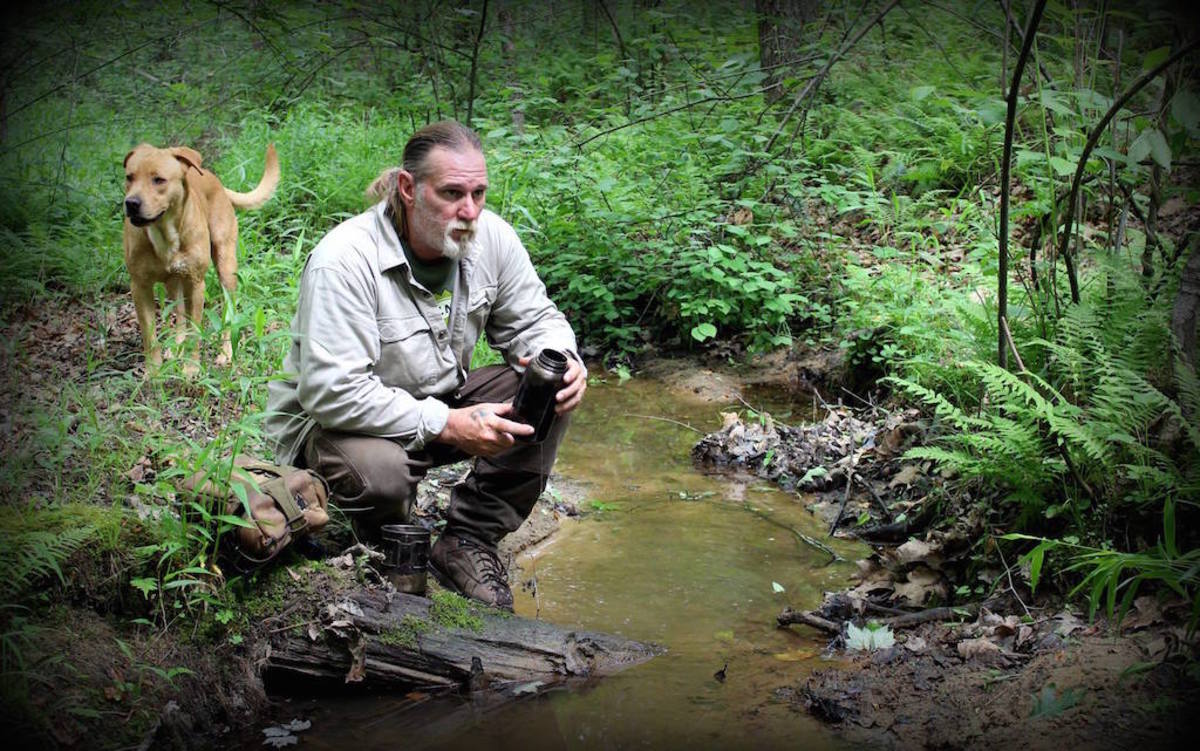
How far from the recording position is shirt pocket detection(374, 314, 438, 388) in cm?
344

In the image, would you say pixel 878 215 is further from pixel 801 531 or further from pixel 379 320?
pixel 379 320

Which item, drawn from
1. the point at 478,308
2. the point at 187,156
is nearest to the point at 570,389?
the point at 478,308

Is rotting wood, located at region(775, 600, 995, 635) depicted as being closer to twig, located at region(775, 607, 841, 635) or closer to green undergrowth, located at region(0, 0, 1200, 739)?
twig, located at region(775, 607, 841, 635)

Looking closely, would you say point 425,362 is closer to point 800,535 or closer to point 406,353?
point 406,353

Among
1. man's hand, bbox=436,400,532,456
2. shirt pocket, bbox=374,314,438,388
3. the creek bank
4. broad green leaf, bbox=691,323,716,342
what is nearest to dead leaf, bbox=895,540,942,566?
the creek bank

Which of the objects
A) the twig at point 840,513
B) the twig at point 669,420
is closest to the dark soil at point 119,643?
the twig at point 840,513

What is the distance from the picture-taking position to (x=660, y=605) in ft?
12.1

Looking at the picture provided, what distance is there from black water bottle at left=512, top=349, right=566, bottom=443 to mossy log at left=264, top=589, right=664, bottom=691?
715mm

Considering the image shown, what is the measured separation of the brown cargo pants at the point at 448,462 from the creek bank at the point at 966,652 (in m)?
1.18

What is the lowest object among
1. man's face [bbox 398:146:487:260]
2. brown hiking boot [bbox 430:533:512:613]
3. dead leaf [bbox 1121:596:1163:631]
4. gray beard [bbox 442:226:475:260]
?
brown hiking boot [bbox 430:533:512:613]

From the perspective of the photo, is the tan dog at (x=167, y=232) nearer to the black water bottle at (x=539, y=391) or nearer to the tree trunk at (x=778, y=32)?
the black water bottle at (x=539, y=391)

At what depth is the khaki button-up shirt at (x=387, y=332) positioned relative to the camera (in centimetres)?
322

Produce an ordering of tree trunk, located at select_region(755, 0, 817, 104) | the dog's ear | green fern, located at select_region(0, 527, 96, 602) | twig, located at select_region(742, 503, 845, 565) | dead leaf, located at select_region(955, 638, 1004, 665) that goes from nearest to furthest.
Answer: green fern, located at select_region(0, 527, 96, 602)
dead leaf, located at select_region(955, 638, 1004, 665)
twig, located at select_region(742, 503, 845, 565)
the dog's ear
tree trunk, located at select_region(755, 0, 817, 104)

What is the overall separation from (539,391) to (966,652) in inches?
67.2
